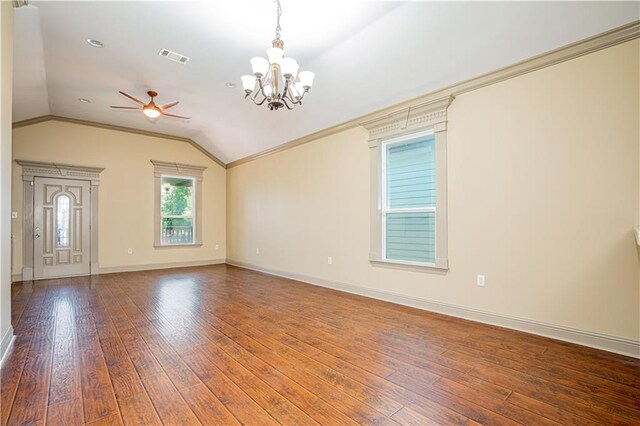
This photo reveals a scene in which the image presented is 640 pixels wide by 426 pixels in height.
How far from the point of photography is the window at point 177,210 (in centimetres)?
753

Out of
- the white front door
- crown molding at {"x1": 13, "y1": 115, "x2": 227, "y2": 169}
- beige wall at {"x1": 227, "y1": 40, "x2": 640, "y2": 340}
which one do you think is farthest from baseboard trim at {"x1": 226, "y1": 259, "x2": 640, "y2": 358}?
the white front door

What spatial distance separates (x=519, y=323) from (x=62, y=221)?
26.7ft

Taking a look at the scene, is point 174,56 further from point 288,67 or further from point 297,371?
point 297,371

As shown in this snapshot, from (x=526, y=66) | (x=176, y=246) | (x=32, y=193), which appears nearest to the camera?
(x=526, y=66)

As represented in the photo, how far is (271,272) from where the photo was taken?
260 inches

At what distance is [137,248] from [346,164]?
5447 millimetres

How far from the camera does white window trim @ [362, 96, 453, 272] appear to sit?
3.72 m

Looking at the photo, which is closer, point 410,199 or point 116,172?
point 410,199

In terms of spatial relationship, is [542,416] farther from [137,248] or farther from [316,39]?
[137,248]

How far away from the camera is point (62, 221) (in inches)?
246

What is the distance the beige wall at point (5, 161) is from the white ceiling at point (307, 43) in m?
0.73

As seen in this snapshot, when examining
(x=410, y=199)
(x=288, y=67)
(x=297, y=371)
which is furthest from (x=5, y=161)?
(x=410, y=199)

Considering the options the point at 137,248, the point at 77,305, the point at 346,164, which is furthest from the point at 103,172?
the point at 346,164

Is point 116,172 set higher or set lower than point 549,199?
higher
